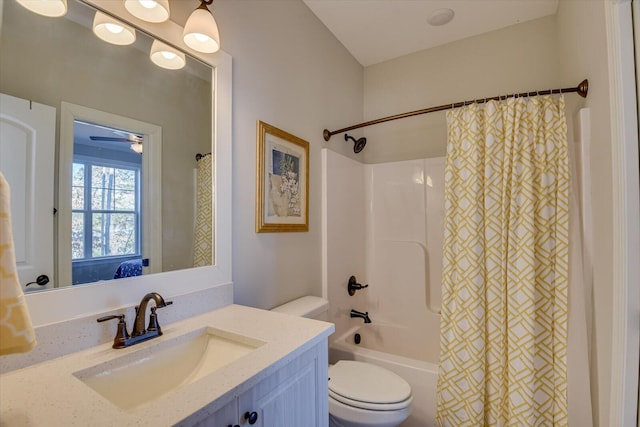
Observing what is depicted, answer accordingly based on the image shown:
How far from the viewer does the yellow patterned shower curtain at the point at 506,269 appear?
137 cm

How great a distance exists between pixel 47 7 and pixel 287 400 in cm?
129

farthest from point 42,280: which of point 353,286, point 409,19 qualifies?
point 409,19

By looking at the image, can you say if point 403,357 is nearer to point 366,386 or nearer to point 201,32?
point 366,386

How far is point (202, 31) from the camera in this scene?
106 centimetres

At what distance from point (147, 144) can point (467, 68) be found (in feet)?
7.67

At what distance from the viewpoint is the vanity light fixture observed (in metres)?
1.05

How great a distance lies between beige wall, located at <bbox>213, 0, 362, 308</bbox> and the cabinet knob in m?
0.66

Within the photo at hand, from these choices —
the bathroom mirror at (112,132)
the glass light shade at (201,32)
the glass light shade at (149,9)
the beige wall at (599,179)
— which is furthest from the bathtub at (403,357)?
the glass light shade at (149,9)

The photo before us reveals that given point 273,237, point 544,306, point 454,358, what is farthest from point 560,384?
point 273,237

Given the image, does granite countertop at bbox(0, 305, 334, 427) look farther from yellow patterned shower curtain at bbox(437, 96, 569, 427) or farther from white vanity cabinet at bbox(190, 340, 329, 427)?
yellow patterned shower curtain at bbox(437, 96, 569, 427)

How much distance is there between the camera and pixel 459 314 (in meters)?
1.55

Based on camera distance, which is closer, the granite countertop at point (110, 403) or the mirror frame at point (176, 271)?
the granite countertop at point (110, 403)

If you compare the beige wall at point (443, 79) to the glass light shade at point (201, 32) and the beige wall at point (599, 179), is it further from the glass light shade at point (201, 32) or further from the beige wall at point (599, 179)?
the glass light shade at point (201, 32)

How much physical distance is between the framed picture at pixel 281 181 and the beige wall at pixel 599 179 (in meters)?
1.36
